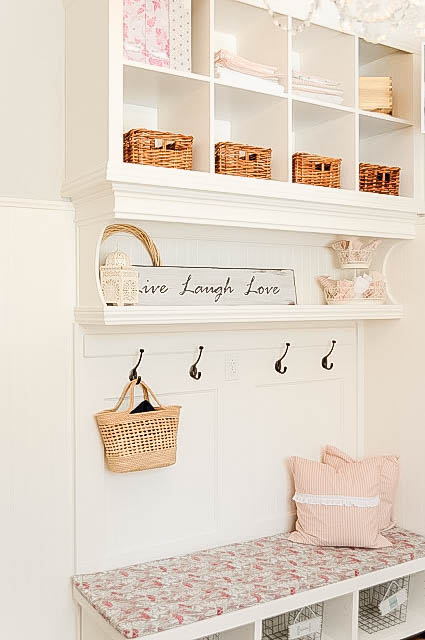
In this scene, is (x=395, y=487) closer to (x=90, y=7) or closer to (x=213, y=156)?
(x=213, y=156)

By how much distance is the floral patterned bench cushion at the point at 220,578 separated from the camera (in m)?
1.97

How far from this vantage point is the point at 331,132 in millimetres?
2498

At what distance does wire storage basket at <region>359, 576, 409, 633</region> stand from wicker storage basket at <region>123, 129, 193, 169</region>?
1.69 metres

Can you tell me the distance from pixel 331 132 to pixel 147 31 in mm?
803

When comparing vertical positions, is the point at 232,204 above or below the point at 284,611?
above

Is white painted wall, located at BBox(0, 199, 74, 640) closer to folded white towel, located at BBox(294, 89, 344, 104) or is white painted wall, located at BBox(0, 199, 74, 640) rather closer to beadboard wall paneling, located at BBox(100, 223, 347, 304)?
beadboard wall paneling, located at BBox(100, 223, 347, 304)

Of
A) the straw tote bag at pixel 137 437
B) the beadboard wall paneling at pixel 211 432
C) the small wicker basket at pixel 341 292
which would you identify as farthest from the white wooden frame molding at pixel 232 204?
the straw tote bag at pixel 137 437

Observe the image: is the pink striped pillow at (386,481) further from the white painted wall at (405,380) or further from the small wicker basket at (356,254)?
the small wicker basket at (356,254)

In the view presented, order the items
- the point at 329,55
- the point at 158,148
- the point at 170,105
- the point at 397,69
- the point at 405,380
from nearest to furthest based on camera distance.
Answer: the point at 158,148
the point at 170,105
the point at 329,55
the point at 397,69
the point at 405,380

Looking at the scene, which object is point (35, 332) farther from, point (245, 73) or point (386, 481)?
point (386, 481)

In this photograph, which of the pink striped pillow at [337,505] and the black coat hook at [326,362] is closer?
the pink striped pillow at [337,505]

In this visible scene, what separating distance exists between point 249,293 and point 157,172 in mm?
696

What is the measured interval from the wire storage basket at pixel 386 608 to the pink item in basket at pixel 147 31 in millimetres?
1984

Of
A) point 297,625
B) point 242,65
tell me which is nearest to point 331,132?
point 242,65
